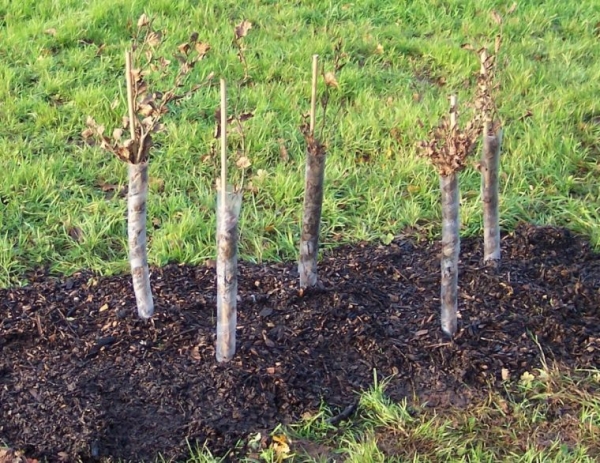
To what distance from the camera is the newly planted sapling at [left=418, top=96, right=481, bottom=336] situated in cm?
291

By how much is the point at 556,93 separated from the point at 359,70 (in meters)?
1.39

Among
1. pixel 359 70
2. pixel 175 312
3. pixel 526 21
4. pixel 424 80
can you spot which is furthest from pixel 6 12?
pixel 526 21

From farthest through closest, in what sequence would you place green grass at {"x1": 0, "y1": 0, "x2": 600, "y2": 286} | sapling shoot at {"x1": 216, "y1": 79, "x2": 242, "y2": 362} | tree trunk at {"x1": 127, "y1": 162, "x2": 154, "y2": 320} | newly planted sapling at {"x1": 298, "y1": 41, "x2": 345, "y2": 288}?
green grass at {"x1": 0, "y1": 0, "x2": 600, "y2": 286} → newly planted sapling at {"x1": 298, "y1": 41, "x2": 345, "y2": 288} → tree trunk at {"x1": 127, "y1": 162, "x2": 154, "y2": 320} → sapling shoot at {"x1": 216, "y1": 79, "x2": 242, "y2": 362}

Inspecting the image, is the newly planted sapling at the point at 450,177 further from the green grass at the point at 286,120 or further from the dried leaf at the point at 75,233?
the dried leaf at the point at 75,233

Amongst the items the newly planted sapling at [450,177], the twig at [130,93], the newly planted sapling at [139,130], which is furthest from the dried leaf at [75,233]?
the newly planted sapling at [450,177]

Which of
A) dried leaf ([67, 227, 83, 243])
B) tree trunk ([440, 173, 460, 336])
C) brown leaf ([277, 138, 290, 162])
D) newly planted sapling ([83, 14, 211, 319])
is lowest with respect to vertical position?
brown leaf ([277, 138, 290, 162])

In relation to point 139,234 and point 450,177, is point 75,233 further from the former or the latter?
point 450,177

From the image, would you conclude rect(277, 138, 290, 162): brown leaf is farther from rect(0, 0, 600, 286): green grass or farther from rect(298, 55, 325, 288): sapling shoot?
rect(298, 55, 325, 288): sapling shoot

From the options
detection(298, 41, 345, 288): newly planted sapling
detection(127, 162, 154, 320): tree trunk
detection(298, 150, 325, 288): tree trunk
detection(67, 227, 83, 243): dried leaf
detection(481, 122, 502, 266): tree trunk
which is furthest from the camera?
detection(67, 227, 83, 243): dried leaf

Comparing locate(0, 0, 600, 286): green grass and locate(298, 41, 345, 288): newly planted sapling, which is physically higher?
locate(298, 41, 345, 288): newly planted sapling

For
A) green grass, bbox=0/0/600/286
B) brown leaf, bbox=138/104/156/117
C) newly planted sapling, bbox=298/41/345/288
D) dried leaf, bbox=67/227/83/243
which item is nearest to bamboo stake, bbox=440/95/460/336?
newly planted sapling, bbox=298/41/345/288

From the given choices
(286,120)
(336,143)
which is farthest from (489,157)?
(286,120)

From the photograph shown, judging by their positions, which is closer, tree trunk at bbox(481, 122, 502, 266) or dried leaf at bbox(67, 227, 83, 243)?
tree trunk at bbox(481, 122, 502, 266)

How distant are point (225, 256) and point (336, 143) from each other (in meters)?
2.18
